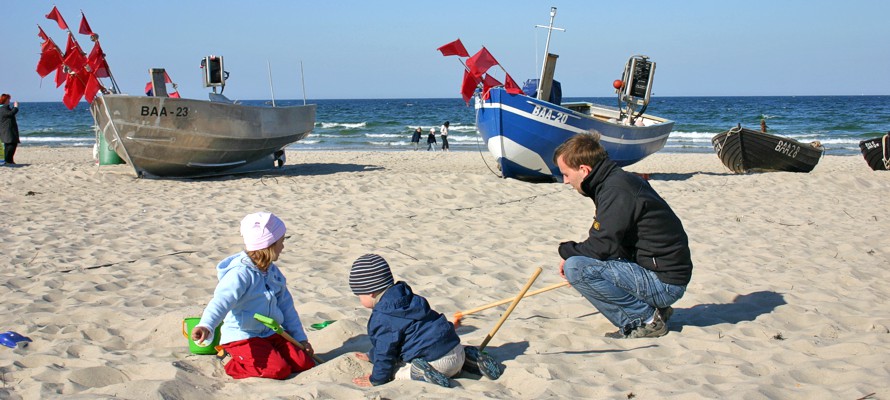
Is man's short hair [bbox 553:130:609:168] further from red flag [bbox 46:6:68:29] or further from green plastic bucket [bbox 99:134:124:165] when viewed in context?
green plastic bucket [bbox 99:134:124:165]

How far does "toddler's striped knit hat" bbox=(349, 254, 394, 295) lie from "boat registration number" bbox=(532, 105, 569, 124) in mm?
8914

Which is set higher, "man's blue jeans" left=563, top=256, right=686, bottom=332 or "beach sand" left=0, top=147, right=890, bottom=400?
"man's blue jeans" left=563, top=256, right=686, bottom=332

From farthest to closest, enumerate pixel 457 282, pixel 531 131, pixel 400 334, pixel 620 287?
pixel 531 131 < pixel 457 282 < pixel 620 287 < pixel 400 334

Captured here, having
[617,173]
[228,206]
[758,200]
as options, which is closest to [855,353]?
[617,173]

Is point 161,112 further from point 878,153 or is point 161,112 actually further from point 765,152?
point 878,153

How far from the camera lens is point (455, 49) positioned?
12.0 meters

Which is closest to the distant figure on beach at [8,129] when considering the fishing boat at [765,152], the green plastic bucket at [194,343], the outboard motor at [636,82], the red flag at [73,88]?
the red flag at [73,88]

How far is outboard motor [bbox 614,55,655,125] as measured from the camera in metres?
14.3

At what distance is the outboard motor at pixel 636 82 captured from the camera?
14.3 m

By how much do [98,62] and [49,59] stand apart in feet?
2.32

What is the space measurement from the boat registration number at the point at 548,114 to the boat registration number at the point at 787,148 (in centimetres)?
555

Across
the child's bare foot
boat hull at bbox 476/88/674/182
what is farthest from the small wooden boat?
the child's bare foot

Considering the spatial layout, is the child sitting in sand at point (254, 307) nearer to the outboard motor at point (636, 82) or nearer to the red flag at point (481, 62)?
the red flag at point (481, 62)

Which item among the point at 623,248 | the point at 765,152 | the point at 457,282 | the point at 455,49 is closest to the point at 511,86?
the point at 455,49
